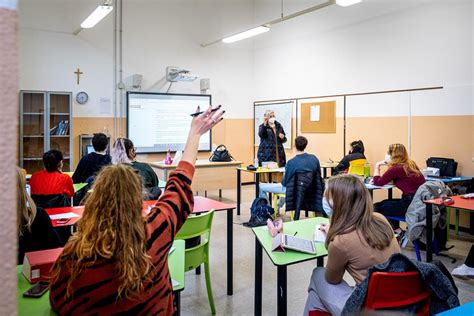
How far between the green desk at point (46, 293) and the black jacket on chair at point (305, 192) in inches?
109

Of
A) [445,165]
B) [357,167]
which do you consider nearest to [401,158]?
[357,167]

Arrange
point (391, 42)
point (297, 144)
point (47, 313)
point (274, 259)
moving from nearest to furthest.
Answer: point (47, 313), point (274, 259), point (297, 144), point (391, 42)

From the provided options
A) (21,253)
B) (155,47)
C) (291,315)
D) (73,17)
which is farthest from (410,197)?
(73,17)

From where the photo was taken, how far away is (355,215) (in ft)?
6.98

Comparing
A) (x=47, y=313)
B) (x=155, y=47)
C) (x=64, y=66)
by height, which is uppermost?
(x=155, y=47)

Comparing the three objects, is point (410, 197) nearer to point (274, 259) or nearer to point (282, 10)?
point (274, 259)

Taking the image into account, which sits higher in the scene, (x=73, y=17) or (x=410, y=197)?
(x=73, y=17)

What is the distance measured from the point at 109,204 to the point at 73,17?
7107mm

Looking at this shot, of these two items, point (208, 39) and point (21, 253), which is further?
point (208, 39)

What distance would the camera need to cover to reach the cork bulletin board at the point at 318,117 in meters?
7.58

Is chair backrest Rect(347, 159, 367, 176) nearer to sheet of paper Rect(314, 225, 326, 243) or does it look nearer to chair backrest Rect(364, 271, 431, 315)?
sheet of paper Rect(314, 225, 326, 243)

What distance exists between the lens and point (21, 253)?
7.58ft

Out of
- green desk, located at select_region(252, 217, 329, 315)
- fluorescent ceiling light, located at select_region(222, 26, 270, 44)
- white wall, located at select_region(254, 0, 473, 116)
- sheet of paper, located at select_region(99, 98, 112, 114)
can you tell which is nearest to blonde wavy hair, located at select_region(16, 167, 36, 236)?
green desk, located at select_region(252, 217, 329, 315)

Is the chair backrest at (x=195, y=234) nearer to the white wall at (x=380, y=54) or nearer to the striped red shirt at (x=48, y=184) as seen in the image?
the striped red shirt at (x=48, y=184)
